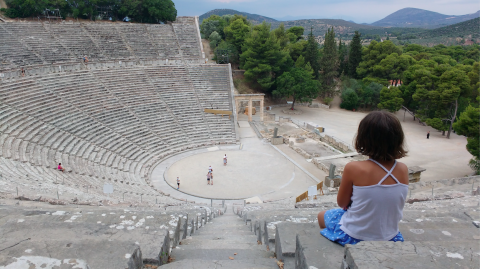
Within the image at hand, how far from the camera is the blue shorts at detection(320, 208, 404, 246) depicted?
11.2ft

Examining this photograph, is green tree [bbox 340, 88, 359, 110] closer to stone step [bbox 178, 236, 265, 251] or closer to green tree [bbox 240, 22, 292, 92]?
green tree [bbox 240, 22, 292, 92]

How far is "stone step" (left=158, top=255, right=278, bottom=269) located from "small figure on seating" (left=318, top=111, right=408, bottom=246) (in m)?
1.37

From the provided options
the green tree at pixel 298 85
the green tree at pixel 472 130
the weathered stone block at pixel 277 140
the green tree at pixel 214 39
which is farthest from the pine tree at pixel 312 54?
the green tree at pixel 472 130

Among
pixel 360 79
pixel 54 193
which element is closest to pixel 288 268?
pixel 54 193

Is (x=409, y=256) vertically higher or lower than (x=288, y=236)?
higher

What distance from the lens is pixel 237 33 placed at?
4028cm

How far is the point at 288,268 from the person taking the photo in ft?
12.7

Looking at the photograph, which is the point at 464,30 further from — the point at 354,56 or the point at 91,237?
the point at 91,237

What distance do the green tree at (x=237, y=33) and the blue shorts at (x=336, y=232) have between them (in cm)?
3799

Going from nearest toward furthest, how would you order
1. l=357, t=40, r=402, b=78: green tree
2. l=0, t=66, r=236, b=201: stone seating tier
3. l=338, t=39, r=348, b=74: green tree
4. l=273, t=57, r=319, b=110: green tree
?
1. l=0, t=66, r=236, b=201: stone seating tier
2. l=273, t=57, r=319, b=110: green tree
3. l=357, t=40, r=402, b=78: green tree
4. l=338, t=39, r=348, b=74: green tree

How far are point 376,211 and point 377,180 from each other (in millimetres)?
329

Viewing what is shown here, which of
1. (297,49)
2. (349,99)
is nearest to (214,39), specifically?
(297,49)

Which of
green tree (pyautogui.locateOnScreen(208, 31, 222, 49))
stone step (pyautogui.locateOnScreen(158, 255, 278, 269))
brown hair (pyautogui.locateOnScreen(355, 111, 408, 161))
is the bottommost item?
stone step (pyautogui.locateOnScreen(158, 255, 278, 269))

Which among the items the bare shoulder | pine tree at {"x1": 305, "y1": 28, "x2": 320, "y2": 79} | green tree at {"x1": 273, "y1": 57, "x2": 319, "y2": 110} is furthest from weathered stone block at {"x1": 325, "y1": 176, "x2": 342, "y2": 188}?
pine tree at {"x1": 305, "y1": 28, "x2": 320, "y2": 79}
